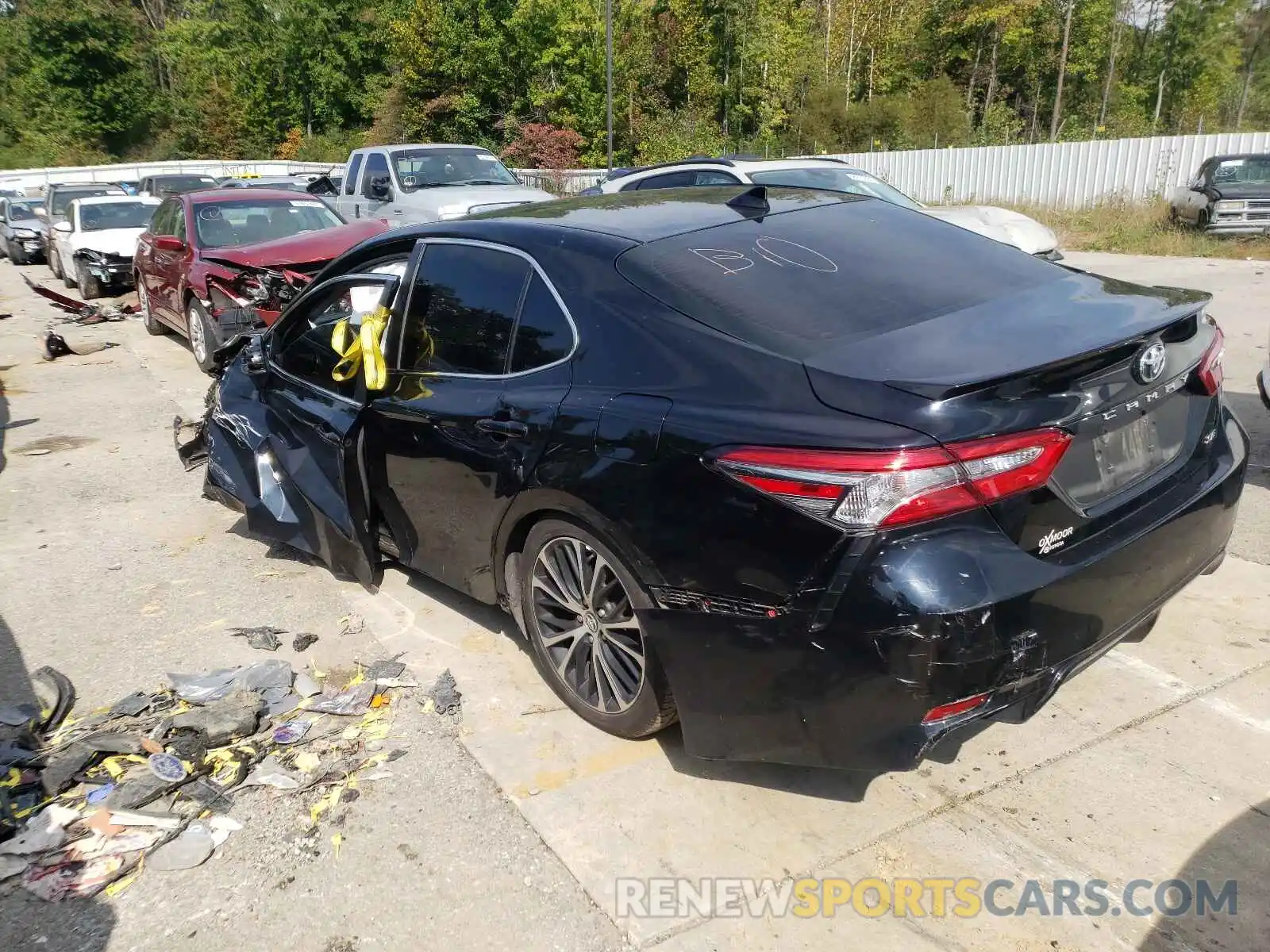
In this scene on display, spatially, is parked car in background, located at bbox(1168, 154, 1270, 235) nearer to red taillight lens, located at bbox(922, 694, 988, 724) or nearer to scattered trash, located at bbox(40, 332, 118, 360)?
red taillight lens, located at bbox(922, 694, 988, 724)

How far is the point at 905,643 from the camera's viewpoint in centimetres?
237

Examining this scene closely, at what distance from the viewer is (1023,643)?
8.10 ft

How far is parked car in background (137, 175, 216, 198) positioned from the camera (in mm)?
22973

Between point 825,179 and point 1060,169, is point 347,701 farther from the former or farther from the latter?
point 1060,169

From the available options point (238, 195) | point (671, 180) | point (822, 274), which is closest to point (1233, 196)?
point (671, 180)

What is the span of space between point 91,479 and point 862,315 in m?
6.12

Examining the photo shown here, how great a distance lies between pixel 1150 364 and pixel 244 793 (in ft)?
10.4

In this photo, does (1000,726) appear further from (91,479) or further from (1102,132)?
(1102,132)

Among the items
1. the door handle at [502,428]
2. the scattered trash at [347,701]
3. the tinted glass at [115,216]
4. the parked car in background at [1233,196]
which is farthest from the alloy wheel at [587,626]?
the parked car in background at [1233,196]

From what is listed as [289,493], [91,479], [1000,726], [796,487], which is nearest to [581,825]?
[796,487]

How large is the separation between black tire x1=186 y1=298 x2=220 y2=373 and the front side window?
148 inches

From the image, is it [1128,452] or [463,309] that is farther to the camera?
[463,309]

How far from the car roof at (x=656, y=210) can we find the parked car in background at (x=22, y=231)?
2456cm

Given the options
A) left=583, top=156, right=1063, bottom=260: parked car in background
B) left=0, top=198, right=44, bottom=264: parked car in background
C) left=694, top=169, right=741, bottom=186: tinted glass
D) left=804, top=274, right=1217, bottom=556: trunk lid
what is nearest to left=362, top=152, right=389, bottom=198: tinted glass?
left=583, top=156, right=1063, bottom=260: parked car in background
